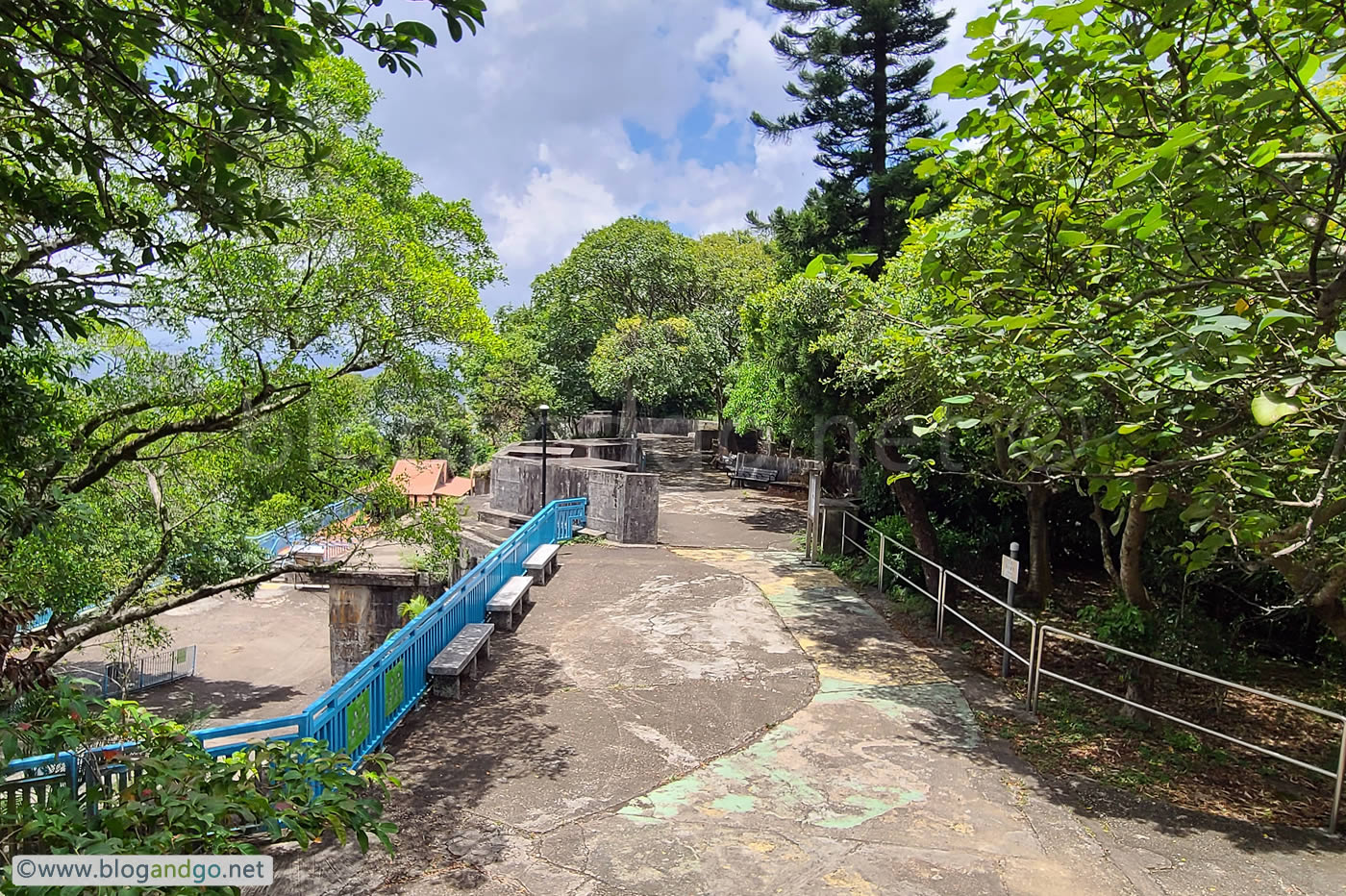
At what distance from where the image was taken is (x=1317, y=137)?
2734 mm

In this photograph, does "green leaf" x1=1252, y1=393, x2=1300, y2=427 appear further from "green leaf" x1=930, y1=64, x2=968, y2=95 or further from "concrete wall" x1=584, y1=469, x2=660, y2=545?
"concrete wall" x1=584, y1=469, x2=660, y2=545

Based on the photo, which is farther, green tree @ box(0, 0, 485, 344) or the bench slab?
the bench slab

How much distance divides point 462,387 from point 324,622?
14029 millimetres

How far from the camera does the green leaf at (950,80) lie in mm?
3225

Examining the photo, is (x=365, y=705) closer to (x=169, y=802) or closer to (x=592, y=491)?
(x=169, y=802)

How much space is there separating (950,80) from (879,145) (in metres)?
19.6

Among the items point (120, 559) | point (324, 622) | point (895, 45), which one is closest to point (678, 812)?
point (120, 559)

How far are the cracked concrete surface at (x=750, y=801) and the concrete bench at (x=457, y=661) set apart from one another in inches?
6.9

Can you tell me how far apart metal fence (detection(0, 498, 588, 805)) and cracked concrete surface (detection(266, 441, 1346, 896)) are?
0.31 metres

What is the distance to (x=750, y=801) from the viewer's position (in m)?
5.39

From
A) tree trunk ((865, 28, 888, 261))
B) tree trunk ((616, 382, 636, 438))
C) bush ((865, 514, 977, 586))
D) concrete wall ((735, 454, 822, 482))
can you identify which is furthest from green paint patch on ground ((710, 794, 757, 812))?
tree trunk ((616, 382, 636, 438))

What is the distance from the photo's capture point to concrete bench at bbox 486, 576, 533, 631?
927 centimetres

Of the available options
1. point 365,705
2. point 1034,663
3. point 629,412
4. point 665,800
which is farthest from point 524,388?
point 665,800

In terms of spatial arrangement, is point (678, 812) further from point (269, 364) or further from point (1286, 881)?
point (269, 364)
